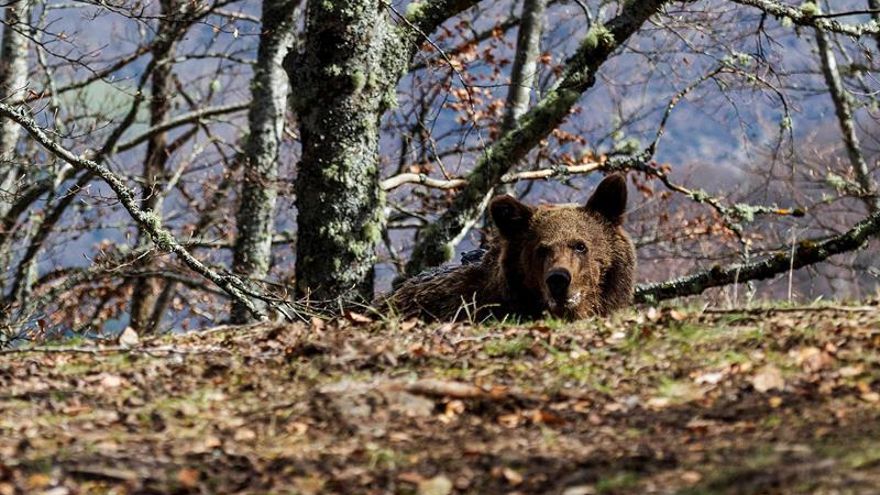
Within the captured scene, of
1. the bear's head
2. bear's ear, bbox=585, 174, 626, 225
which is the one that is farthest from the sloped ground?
bear's ear, bbox=585, 174, 626, 225

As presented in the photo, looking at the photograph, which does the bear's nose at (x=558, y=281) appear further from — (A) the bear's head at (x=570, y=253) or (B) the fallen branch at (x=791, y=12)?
(B) the fallen branch at (x=791, y=12)

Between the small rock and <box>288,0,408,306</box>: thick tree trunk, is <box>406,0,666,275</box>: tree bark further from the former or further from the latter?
the small rock

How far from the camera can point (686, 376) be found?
17.0ft

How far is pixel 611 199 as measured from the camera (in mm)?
9344

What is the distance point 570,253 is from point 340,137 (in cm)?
309

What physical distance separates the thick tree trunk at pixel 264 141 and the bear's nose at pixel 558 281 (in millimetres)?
7959

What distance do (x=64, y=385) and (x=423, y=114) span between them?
14595mm

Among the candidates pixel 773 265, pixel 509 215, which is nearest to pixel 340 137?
pixel 509 215

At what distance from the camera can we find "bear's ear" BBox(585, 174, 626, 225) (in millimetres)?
9211

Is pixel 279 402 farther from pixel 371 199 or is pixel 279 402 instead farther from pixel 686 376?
pixel 371 199

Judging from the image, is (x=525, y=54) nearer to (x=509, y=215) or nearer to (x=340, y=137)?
(x=340, y=137)

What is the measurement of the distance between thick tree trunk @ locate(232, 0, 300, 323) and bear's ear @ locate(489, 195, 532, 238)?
715 centimetres

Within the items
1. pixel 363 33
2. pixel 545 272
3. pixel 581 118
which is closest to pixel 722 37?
pixel 363 33

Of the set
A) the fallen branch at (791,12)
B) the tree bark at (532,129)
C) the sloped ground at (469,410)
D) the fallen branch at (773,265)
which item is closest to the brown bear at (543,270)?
the fallen branch at (773,265)
